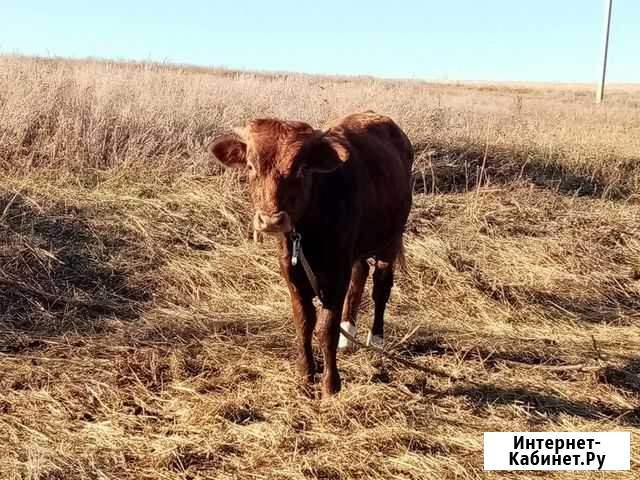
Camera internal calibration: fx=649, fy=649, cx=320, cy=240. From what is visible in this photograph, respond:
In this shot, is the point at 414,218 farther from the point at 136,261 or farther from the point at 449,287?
the point at 136,261

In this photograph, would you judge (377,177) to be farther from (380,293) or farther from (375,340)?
(375,340)

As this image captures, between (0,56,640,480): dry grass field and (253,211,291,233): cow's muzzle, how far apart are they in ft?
3.66

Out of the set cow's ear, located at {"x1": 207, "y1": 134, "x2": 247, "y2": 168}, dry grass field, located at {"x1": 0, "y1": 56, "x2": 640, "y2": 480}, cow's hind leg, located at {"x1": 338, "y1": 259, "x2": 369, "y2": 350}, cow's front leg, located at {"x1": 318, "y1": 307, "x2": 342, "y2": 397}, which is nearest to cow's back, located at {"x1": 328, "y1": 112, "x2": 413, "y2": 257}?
cow's hind leg, located at {"x1": 338, "y1": 259, "x2": 369, "y2": 350}

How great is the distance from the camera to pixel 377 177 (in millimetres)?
4172

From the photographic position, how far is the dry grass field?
11.1ft

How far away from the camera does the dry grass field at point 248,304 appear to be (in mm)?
3369

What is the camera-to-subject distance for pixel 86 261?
18.4ft

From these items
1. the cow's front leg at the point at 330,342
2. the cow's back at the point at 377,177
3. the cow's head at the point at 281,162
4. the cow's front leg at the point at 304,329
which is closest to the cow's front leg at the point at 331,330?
the cow's front leg at the point at 330,342

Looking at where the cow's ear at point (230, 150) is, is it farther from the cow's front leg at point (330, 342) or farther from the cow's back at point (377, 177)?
the cow's front leg at point (330, 342)

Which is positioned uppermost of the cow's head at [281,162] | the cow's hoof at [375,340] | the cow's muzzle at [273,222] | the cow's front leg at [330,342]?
the cow's head at [281,162]

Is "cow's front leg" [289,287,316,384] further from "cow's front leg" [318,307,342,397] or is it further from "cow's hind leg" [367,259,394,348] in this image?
"cow's hind leg" [367,259,394,348]

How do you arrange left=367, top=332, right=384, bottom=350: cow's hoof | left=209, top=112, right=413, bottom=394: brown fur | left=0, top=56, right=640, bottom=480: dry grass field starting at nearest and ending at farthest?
left=209, top=112, right=413, bottom=394: brown fur, left=0, top=56, right=640, bottom=480: dry grass field, left=367, top=332, right=384, bottom=350: cow's hoof

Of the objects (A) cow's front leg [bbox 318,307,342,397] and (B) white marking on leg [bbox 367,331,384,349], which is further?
(B) white marking on leg [bbox 367,331,384,349]

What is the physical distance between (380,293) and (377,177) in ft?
3.19
